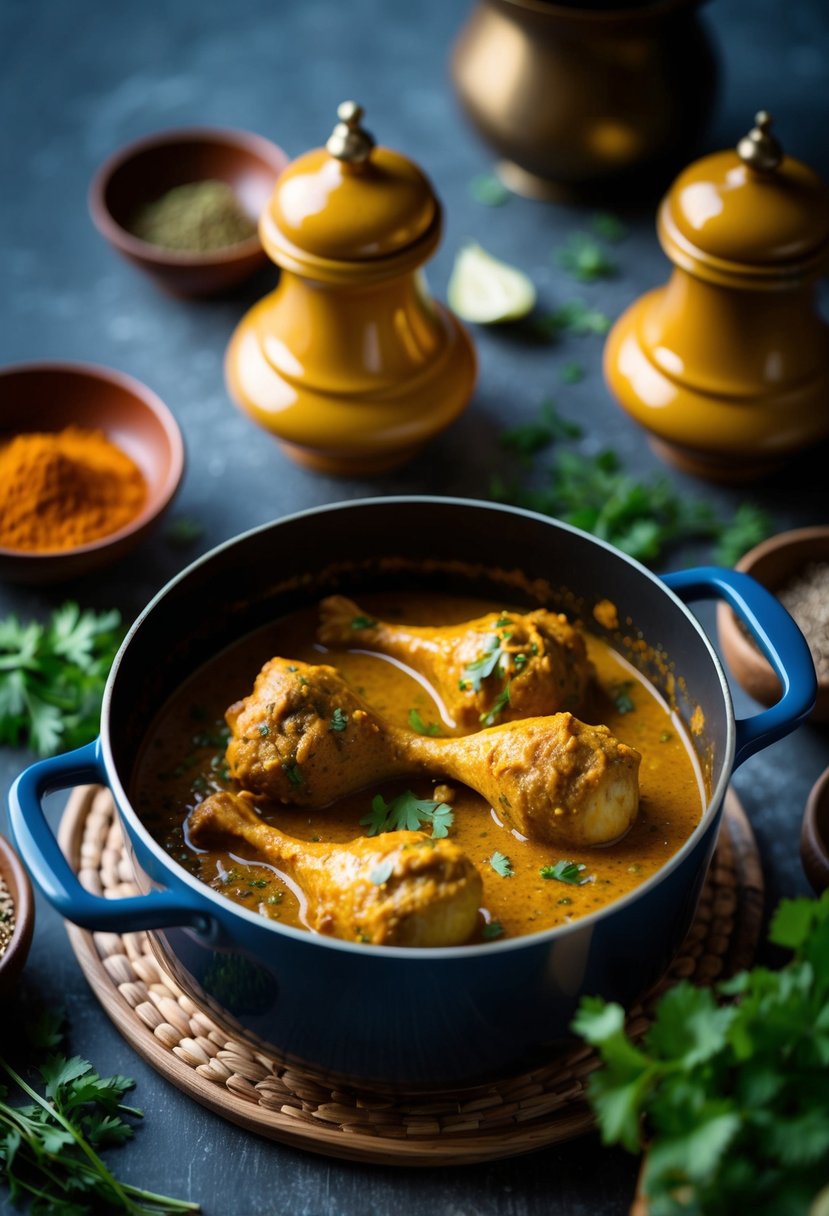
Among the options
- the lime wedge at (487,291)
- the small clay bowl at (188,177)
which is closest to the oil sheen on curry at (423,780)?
the lime wedge at (487,291)

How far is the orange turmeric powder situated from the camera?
3.48m

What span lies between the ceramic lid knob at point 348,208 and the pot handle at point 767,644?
1175mm

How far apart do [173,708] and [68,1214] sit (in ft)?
3.29

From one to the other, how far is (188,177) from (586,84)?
4.42 ft

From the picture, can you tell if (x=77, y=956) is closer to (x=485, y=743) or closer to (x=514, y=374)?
(x=485, y=743)

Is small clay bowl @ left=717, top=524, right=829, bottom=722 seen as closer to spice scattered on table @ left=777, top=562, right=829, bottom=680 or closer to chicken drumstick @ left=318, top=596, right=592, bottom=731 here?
spice scattered on table @ left=777, top=562, right=829, bottom=680

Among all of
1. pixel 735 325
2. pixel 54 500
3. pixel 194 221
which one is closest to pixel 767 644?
pixel 735 325

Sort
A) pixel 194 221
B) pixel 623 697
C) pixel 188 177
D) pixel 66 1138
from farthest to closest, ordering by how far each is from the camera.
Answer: pixel 188 177, pixel 194 221, pixel 623 697, pixel 66 1138

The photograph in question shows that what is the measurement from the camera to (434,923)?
2229 millimetres

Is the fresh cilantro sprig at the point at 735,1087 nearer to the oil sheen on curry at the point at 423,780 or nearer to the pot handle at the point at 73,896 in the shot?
the oil sheen on curry at the point at 423,780

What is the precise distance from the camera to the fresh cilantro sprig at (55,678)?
317 cm

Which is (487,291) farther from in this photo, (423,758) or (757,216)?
(423,758)

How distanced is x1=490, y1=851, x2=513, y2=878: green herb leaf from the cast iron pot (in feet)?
0.97

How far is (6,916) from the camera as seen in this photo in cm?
271
